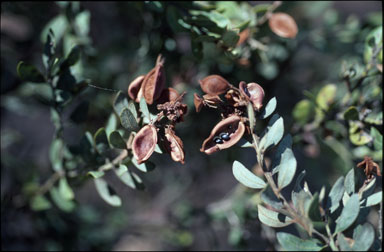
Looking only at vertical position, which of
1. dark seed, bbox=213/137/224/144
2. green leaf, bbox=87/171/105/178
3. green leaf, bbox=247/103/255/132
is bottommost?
green leaf, bbox=87/171/105/178

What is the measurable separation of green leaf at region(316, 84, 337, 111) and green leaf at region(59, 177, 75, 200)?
0.62 m

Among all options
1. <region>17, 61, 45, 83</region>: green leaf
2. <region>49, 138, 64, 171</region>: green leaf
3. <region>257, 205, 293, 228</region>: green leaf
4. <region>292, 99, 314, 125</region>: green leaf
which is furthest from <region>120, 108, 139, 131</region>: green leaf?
<region>292, 99, 314, 125</region>: green leaf

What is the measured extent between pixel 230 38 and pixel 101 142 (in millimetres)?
321

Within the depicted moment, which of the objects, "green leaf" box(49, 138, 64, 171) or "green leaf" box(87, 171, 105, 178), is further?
"green leaf" box(49, 138, 64, 171)

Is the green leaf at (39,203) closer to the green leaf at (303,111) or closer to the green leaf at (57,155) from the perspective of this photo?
the green leaf at (57,155)

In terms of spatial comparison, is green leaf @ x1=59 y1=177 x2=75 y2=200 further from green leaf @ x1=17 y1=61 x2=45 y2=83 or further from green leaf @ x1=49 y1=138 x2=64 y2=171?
green leaf @ x1=17 y1=61 x2=45 y2=83

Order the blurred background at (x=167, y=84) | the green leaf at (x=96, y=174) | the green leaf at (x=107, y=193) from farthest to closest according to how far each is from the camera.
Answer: the blurred background at (x=167, y=84), the green leaf at (x=107, y=193), the green leaf at (x=96, y=174)

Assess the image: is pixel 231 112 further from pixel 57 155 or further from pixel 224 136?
pixel 57 155

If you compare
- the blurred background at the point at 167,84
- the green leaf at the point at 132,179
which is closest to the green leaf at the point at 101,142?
the green leaf at the point at 132,179

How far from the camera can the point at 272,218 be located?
0.69 metres

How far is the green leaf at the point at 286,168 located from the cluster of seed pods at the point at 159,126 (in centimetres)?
15

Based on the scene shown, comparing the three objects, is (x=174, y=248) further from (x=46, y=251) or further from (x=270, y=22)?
(x=270, y=22)

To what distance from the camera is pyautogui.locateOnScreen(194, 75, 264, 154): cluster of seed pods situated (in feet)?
2.25

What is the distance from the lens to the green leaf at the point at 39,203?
1115 mm
